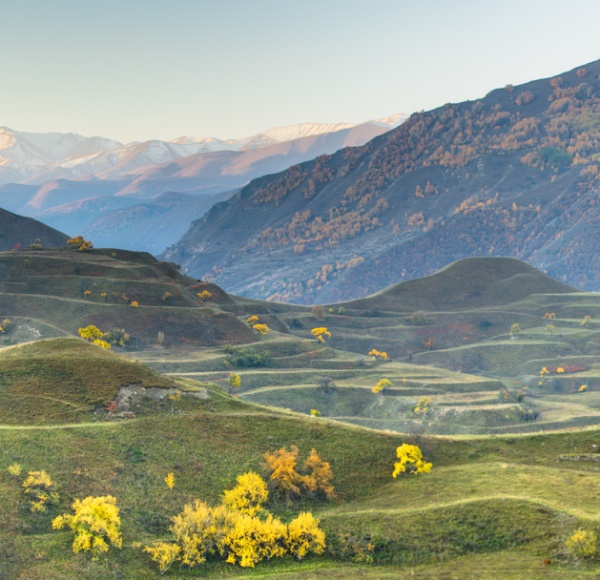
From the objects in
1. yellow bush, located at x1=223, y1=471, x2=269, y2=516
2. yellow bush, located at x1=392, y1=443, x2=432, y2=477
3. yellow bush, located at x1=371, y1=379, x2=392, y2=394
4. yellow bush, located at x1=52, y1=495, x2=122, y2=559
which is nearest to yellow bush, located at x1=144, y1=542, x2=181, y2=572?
yellow bush, located at x1=52, y1=495, x2=122, y2=559

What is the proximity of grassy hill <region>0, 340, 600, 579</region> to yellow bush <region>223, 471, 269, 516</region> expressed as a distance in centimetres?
246

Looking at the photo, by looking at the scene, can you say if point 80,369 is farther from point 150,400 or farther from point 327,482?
point 327,482

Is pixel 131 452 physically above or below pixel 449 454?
above

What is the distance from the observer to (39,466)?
240 feet

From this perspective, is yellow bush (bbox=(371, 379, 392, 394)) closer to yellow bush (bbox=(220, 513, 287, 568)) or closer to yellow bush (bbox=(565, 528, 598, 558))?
yellow bush (bbox=(220, 513, 287, 568))

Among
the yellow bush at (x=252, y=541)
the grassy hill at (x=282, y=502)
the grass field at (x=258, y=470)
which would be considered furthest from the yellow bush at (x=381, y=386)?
the yellow bush at (x=252, y=541)

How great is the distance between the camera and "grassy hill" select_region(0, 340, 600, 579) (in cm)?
6309

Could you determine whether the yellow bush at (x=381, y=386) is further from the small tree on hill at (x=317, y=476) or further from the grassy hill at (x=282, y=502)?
the small tree on hill at (x=317, y=476)

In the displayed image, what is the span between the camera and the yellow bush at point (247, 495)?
239 feet

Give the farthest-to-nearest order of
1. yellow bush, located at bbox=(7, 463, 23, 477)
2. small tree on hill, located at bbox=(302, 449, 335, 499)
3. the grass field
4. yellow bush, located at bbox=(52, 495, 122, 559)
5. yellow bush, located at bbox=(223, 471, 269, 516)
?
small tree on hill, located at bbox=(302, 449, 335, 499), yellow bush, located at bbox=(223, 471, 269, 516), yellow bush, located at bbox=(7, 463, 23, 477), yellow bush, located at bbox=(52, 495, 122, 559), the grass field

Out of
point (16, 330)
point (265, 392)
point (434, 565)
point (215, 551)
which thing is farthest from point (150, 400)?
point (16, 330)

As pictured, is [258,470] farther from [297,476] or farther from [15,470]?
[15,470]

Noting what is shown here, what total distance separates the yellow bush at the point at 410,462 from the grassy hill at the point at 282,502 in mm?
1520

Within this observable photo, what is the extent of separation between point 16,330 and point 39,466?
135m
